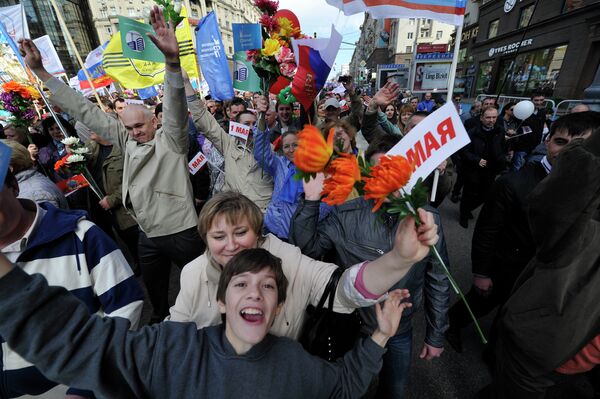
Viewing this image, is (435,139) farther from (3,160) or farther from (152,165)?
(152,165)

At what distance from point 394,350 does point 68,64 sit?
163 feet

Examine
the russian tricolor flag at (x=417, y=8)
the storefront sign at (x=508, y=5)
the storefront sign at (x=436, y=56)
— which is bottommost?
the russian tricolor flag at (x=417, y=8)

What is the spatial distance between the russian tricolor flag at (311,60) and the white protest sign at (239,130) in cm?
67

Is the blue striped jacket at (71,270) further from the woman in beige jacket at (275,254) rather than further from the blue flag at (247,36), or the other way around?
the blue flag at (247,36)

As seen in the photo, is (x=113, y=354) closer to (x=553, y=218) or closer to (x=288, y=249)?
(x=288, y=249)

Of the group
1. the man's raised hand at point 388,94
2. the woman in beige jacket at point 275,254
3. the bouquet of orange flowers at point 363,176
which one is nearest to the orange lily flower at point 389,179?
the bouquet of orange flowers at point 363,176

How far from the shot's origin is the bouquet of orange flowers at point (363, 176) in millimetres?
987

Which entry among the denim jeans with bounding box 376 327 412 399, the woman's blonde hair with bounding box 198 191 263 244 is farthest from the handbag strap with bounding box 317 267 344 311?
the denim jeans with bounding box 376 327 412 399

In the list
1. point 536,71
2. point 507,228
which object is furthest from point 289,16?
point 536,71

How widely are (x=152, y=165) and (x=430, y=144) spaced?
2.11m

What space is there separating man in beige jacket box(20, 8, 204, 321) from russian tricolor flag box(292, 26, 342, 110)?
3.54ft

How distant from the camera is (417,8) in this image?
2.06m

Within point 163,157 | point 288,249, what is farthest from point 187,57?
point 288,249

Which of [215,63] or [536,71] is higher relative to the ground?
[215,63]
